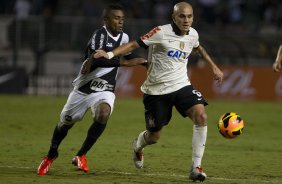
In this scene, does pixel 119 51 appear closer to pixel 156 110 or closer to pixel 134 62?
pixel 134 62

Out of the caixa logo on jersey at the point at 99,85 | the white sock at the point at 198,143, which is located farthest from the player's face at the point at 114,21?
the white sock at the point at 198,143

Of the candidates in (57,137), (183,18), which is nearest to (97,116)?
(57,137)

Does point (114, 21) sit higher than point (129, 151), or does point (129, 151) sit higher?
point (114, 21)

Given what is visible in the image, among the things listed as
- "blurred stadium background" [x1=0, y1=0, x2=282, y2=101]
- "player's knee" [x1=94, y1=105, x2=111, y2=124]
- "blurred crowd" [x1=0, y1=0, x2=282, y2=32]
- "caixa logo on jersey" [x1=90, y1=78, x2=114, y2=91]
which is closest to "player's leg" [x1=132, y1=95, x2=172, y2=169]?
"player's knee" [x1=94, y1=105, x2=111, y2=124]

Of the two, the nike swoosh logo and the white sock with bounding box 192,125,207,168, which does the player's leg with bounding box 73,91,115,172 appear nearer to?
the white sock with bounding box 192,125,207,168

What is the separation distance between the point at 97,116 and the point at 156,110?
34.8 inches

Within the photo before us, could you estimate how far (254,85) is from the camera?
26984 millimetres

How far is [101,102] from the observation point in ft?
35.0

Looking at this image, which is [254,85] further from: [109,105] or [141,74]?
[109,105]

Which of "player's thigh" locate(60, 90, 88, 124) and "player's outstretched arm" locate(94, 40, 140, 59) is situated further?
"player's thigh" locate(60, 90, 88, 124)

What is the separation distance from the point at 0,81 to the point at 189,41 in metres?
18.2

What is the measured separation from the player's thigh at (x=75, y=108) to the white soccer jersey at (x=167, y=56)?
1.11 m

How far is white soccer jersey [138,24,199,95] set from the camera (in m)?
10.1

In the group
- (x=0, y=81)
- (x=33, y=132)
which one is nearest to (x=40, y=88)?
(x=0, y=81)
